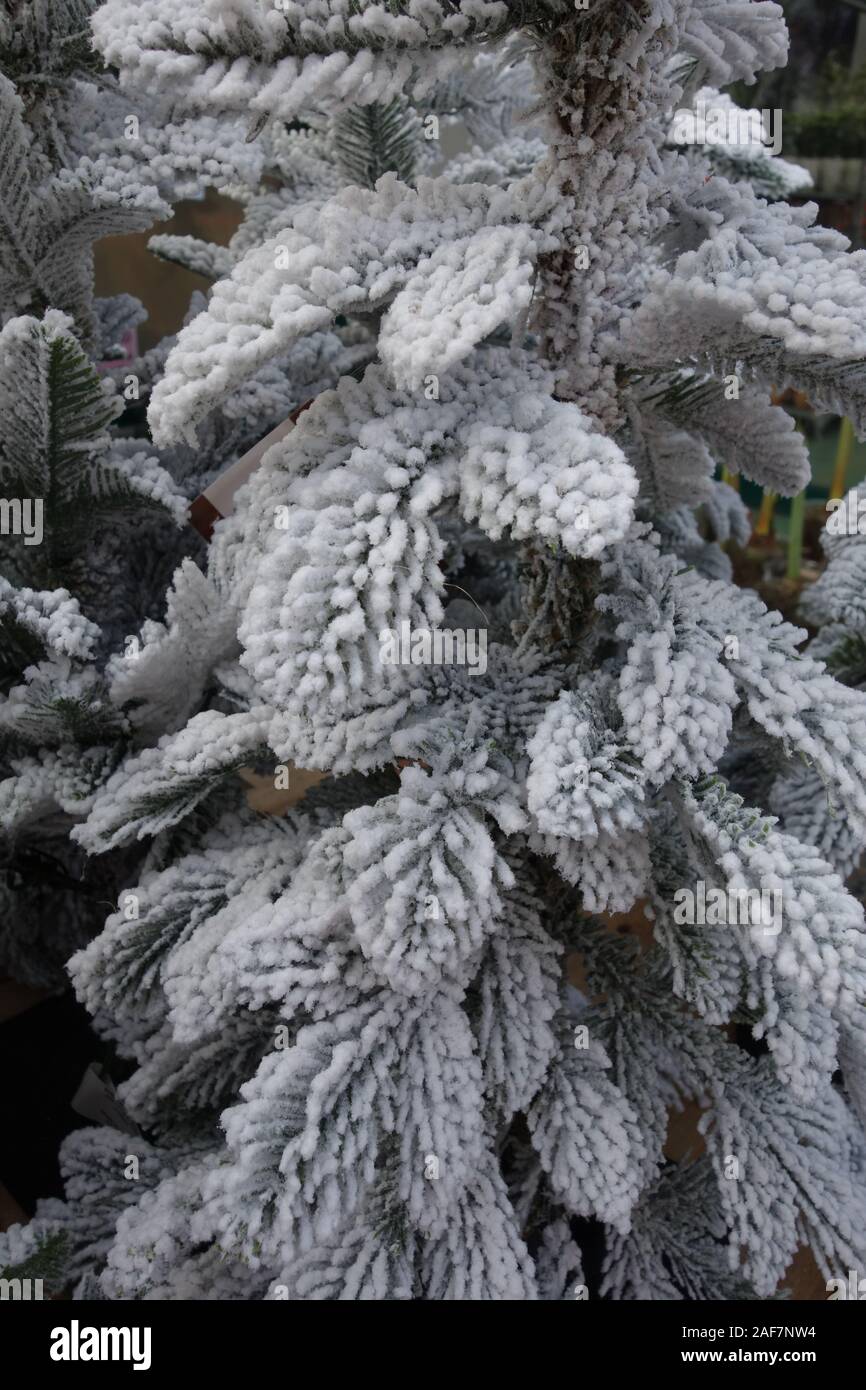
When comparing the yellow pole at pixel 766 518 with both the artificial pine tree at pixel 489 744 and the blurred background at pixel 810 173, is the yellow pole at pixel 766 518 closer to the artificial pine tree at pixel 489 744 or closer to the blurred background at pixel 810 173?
the blurred background at pixel 810 173

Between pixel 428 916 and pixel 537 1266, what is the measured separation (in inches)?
15.7

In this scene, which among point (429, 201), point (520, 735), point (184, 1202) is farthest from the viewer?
point (184, 1202)

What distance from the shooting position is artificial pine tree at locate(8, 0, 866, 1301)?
0.49m

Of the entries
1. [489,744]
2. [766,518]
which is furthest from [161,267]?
[489,744]

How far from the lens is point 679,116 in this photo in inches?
37.8

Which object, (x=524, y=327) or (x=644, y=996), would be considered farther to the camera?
(x=644, y=996)

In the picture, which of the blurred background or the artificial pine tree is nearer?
the artificial pine tree

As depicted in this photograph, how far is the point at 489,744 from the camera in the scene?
63 centimetres

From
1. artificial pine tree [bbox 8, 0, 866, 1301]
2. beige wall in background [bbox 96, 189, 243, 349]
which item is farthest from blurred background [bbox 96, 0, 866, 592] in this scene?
artificial pine tree [bbox 8, 0, 866, 1301]

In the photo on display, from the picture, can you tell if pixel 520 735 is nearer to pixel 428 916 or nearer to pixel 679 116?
pixel 428 916

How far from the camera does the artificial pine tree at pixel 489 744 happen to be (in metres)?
0.49

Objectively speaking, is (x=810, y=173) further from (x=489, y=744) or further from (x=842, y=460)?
(x=489, y=744)

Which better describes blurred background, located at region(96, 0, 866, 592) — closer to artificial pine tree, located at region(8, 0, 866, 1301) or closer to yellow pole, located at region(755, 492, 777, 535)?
yellow pole, located at region(755, 492, 777, 535)

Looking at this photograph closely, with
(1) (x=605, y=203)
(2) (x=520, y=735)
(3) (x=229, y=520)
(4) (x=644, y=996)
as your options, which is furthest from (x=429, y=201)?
(4) (x=644, y=996)
